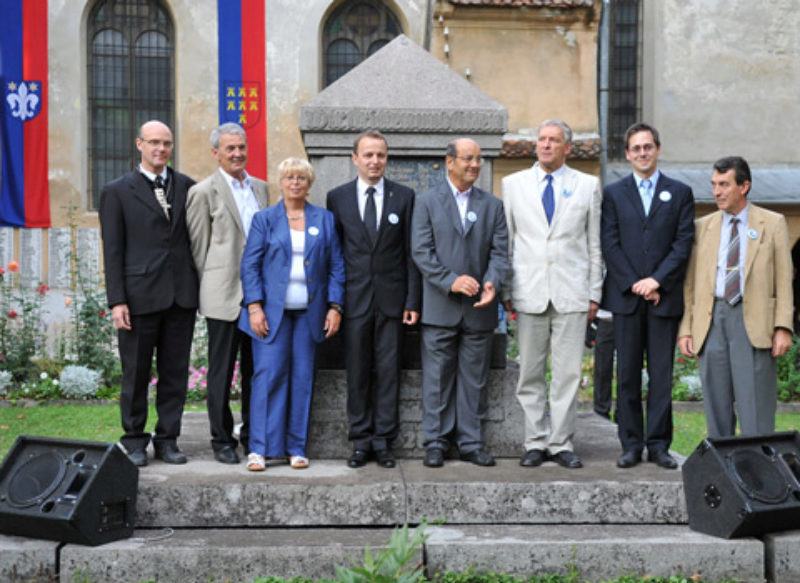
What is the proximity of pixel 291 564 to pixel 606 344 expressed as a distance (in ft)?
20.1

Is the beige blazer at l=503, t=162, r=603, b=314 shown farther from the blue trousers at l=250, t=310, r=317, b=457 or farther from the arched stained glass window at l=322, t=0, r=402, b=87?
the arched stained glass window at l=322, t=0, r=402, b=87

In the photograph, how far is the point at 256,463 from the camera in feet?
20.1

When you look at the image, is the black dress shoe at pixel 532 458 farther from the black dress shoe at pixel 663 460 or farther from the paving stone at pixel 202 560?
the paving stone at pixel 202 560

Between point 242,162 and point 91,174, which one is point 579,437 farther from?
point 91,174

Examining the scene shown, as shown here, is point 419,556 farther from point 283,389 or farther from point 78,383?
point 78,383

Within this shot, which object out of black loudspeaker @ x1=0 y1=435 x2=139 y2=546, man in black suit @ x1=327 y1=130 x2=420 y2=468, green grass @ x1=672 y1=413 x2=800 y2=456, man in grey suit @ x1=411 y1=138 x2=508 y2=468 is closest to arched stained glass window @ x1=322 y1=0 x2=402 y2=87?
green grass @ x1=672 y1=413 x2=800 y2=456

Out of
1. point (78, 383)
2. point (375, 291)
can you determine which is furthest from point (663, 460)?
point (78, 383)

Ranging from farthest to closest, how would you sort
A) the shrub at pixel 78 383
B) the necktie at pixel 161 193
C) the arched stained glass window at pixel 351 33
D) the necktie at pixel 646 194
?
the arched stained glass window at pixel 351 33, the shrub at pixel 78 383, the necktie at pixel 646 194, the necktie at pixel 161 193

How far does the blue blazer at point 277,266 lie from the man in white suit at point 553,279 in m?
1.22

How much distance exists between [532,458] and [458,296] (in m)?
1.14

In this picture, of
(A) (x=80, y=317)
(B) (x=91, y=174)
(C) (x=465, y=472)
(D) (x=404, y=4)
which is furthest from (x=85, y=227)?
(C) (x=465, y=472)

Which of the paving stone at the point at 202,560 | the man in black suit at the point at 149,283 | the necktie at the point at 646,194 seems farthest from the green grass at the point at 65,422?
the necktie at the point at 646,194

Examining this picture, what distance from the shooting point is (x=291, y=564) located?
17.5 feet

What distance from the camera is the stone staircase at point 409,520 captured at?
5.30 metres
